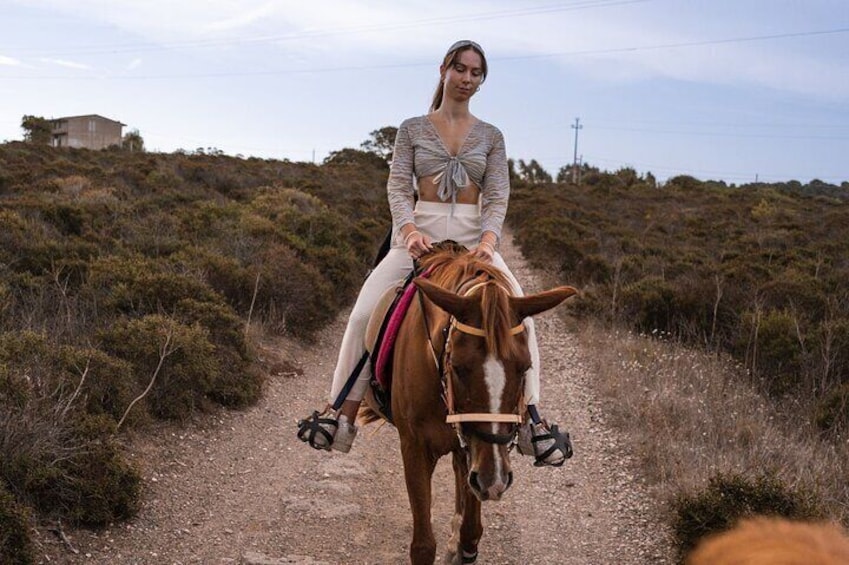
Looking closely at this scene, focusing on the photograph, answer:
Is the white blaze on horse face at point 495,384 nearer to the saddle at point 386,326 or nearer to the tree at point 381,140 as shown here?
the saddle at point 386,326

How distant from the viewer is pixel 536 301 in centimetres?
335

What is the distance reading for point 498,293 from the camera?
10.8 ft

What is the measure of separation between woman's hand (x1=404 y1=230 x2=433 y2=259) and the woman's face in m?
0.93

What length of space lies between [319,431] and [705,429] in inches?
154

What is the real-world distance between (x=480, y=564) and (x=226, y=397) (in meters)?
3.64

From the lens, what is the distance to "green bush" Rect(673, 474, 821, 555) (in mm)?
4750

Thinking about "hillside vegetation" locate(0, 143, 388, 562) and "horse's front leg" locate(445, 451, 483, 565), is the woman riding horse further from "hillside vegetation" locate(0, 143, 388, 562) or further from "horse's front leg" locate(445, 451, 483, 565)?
"hillside vegetation" locate(0, 143, 388, 562)

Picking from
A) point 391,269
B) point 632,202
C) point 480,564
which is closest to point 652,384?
point 480,564

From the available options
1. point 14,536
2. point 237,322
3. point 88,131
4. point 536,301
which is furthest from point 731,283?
point 88,131

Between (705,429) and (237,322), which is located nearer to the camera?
(705,429)

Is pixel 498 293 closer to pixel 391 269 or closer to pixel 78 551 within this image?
pixel 391 269

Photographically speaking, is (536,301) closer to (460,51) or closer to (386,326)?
(386,326)

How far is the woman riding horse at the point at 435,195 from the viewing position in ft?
15.6

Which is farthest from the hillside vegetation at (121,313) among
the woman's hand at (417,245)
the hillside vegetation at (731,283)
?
the hillside vegetation at (731,283)
